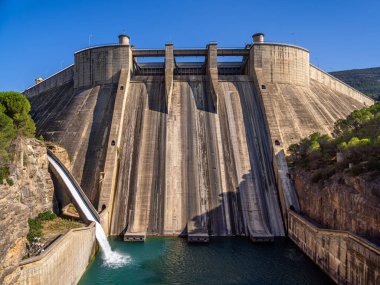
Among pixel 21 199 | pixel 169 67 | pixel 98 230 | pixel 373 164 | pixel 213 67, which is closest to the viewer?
pixel 373 164

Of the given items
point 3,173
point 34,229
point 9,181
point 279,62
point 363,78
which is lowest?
point 34,229

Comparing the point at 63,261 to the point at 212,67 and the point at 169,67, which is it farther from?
the point at 212,67

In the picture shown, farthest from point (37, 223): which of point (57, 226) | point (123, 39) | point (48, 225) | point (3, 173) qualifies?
point (123, 39)

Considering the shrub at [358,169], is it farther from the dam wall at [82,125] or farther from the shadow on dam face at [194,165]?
the dam wall at [82,125]

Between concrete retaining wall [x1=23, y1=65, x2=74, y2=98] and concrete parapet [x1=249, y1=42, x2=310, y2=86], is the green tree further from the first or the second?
concrete parapet [x1=249, y1=42, x2=310, y2=86]

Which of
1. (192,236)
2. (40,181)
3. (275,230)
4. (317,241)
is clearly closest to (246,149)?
(275,230)

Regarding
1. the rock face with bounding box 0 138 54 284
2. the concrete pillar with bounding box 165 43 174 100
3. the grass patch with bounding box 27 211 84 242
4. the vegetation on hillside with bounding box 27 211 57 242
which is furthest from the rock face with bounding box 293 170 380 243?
the concrete pillar with bounding box 165 43 174 100

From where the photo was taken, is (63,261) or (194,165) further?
(194,165)
